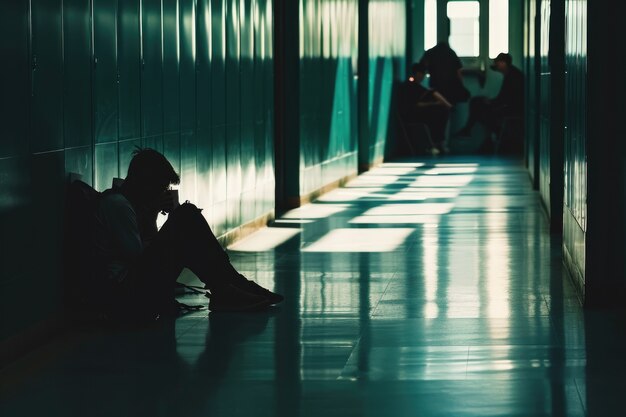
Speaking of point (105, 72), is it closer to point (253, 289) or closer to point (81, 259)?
point (81, 259)

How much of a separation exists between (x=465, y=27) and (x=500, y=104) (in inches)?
135

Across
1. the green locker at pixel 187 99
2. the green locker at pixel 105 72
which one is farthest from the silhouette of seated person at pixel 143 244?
the green locker at pixel 187 99

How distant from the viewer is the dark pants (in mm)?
6324

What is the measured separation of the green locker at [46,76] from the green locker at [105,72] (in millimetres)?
591

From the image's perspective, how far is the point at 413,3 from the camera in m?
25.8

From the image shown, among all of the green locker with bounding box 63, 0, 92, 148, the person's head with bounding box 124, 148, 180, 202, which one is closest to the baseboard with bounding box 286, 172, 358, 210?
the green locker with bounding box 63, 0, 92, 148

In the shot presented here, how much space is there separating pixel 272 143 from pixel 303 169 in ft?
5.22

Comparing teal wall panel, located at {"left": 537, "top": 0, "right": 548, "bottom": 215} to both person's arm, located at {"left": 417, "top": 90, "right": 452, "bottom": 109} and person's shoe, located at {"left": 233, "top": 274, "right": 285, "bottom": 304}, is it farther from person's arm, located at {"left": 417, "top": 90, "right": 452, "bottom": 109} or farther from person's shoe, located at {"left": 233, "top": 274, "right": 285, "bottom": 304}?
person's arm, located at {"left": 417, "top": 90, "right": 452, "bottom": 109}

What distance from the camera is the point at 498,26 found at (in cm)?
2564

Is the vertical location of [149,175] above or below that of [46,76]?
below

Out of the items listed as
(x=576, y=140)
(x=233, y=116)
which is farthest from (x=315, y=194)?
(x=576, y=140)

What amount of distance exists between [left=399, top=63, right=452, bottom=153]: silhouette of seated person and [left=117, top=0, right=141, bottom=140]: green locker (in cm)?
1541

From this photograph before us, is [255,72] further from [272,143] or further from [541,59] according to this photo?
[541,59]

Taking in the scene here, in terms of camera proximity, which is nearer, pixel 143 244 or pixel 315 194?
pixel 143 244
